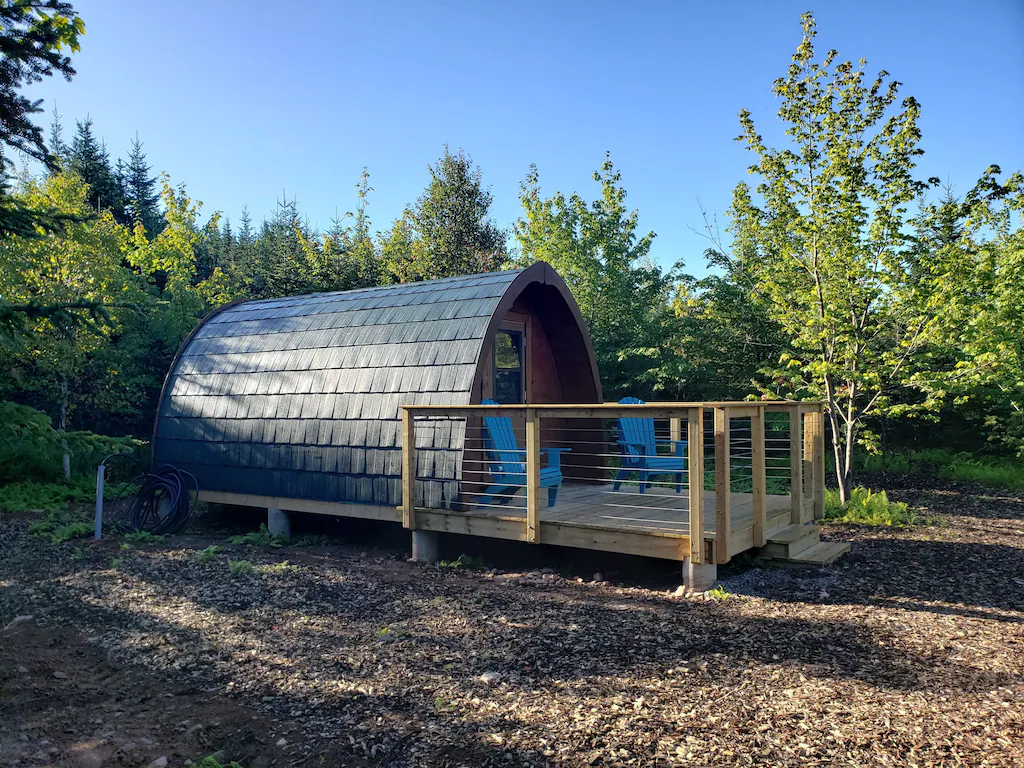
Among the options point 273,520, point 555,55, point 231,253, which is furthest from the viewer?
point 231,253

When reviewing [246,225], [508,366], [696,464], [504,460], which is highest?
[246,225]

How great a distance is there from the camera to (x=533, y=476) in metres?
5.81

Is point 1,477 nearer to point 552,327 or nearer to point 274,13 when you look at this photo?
point 274,13

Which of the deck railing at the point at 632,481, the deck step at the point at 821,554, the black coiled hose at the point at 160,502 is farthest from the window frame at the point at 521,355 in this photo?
the black coiled hose at the point at 160,502

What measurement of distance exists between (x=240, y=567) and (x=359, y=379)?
2.30 meters

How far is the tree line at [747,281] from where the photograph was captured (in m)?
7.87

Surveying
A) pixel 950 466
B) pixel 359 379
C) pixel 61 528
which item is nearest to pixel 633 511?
pixel 359 379

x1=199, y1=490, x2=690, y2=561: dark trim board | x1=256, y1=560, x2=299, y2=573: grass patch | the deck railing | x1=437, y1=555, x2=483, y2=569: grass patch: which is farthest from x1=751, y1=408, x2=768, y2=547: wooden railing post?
x1=256, y1=560, x2=299, y2=573: grass patch

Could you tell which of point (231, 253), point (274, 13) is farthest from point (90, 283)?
point (231, 253)

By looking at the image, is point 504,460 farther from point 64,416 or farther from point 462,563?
point 64,416

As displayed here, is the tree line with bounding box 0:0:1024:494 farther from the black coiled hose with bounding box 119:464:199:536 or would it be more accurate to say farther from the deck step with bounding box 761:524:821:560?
the deck step with bounding box 761:524:821:560

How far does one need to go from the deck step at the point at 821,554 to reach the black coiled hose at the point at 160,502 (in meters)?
6.66

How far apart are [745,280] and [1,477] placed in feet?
41.1

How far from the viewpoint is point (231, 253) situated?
2816cm
